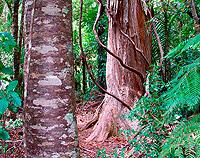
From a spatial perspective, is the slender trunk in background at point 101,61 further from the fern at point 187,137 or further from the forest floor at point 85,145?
the fern at point 187,137

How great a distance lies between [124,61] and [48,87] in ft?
Answer: 11.2

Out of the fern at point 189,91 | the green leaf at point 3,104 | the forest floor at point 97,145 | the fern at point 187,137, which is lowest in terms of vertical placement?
the forest floor at point 97,145

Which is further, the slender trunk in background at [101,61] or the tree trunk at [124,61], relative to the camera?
the slender trunk in background at [101,61]

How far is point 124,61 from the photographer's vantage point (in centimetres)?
490

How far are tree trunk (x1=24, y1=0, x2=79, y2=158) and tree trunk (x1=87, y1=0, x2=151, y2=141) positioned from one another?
3.05 meters

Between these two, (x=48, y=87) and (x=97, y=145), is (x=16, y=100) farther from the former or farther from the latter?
(x=97, y=145)

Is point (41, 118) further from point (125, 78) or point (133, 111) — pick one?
point (125, 78)

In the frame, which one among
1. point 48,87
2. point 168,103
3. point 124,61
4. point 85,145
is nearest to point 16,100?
point 48,87

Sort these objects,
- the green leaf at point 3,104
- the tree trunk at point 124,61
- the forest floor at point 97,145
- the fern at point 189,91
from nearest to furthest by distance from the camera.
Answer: the fern at point 189,91 < the green leaf at point 3,104 < the forest floor at point 97,145 < the tree trunk at point 124,61

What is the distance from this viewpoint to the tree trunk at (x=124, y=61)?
4.71 m

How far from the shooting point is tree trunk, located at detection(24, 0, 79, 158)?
1564 millimetres

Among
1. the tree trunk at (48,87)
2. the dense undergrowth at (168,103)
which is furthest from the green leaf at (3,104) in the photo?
the tree trunk at (48,87)

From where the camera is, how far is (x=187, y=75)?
119cm

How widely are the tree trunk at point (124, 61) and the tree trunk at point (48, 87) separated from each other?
305cm
